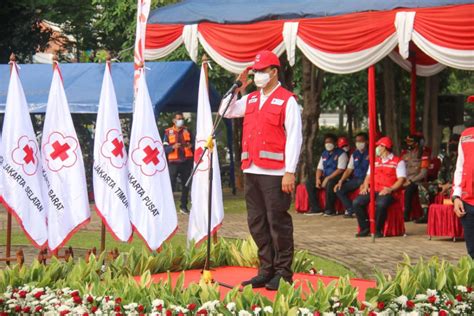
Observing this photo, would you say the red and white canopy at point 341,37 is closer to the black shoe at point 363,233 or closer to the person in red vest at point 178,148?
the black shoe at point 363,233

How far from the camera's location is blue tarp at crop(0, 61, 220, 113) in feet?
74.5

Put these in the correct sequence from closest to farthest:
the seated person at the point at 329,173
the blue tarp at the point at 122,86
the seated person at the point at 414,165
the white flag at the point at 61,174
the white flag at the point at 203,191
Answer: the white flag at the point at 61,174 < the white flag at the point at 203,191 < the seated person at the point at 414,165 < the seated person at the point at 329,173 < the blue tarp at the point at 122,86

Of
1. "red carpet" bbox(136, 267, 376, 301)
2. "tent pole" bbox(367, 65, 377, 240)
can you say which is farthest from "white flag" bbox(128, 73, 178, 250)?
"tent pole" bbox(367, 65, 377, 240)

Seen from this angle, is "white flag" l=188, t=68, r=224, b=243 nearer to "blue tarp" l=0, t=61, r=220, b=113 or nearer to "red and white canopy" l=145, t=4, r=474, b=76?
"red and white canopy" l=145, t=4, r=474, b=76

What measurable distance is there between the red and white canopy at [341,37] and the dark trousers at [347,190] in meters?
3.59

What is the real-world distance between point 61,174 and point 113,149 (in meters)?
0.61

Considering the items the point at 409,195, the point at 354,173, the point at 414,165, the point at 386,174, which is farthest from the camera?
the point at 354,173

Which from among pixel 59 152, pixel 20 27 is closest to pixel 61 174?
pixel 59 152

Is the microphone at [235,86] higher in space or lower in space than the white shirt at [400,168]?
higher

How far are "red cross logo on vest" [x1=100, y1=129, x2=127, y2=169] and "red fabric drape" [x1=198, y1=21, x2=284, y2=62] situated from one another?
14.4 ft

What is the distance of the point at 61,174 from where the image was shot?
41.7ft

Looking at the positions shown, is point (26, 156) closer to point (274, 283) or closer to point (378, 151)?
point (274, 283)

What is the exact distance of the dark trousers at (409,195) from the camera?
1933 centimetres

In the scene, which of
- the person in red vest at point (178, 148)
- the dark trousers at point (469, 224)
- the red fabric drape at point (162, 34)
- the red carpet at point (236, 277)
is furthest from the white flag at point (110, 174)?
the person in red vest at point (178, 148)
